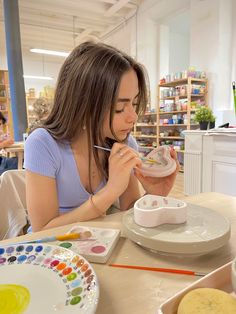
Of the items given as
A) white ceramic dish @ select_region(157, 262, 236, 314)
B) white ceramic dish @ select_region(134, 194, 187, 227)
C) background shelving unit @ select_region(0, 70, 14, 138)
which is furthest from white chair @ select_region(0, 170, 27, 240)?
background shelving unit @ select_region(0, 70, 14, 138)

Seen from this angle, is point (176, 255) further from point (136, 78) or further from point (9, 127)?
point (9, 127)

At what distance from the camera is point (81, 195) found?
2.75 ft

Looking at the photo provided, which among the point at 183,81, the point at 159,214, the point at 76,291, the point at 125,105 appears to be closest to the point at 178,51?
the point at 183,81

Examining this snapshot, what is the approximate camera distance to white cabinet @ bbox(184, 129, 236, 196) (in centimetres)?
217

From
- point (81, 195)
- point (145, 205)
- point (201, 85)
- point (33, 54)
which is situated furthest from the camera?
point (33, 54)

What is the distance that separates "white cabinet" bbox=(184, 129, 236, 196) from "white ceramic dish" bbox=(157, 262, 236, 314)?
6.38 feet

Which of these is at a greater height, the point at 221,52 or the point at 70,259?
the point at 221,52

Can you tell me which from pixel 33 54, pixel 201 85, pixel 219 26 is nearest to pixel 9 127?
pixel 33 54

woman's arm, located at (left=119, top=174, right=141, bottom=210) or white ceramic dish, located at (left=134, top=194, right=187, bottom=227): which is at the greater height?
white ceramic dish, located at (left=134, top=194, right=187, bottom=227)

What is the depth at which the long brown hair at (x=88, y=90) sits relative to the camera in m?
0.79

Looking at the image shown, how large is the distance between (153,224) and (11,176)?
2.34 feet

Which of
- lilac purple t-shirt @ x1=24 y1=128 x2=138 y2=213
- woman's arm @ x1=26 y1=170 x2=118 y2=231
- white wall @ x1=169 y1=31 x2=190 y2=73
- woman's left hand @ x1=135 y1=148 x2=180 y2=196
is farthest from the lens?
white wall @ x1=169 y1=31 x2=190 y2=73

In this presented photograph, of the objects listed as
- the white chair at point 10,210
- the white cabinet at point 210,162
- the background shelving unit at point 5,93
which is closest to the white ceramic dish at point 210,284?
the white chair at point 10,210

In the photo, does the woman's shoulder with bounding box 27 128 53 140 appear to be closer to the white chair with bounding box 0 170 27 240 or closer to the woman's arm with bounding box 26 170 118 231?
the woman's arm with bounding box 26 170 118 231
